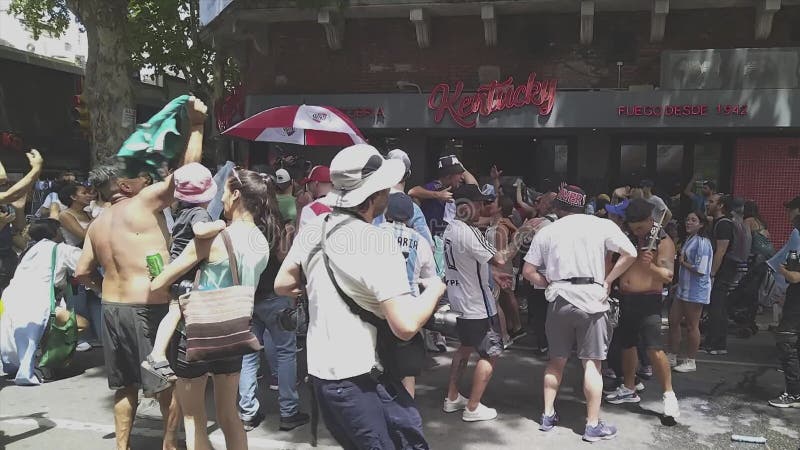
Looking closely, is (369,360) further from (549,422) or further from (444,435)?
(549,422)

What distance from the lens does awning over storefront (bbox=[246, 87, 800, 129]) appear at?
1012 centimetres

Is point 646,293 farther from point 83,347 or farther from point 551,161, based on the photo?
point 551,161

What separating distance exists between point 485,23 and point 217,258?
945 centimetres

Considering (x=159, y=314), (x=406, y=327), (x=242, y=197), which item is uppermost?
(x=242, y=197)

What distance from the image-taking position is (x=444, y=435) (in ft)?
15.0

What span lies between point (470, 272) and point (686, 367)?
3.00m

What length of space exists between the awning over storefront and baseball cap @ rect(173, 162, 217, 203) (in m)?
8.08

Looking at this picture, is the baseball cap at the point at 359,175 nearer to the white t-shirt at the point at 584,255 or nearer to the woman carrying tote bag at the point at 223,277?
the woman carrying tote bag at the point at 223,277

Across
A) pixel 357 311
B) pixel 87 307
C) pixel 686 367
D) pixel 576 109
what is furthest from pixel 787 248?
pixel 87 307

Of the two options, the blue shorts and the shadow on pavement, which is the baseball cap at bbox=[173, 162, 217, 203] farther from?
the shadow on pavement

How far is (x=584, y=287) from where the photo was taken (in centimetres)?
445

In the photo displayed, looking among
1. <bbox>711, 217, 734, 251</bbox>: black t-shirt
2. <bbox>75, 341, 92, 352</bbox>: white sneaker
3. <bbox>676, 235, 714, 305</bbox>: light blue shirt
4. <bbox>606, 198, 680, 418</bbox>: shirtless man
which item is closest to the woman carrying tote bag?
<bbox>606, 198, 680, 418</bbox>: shirtless man

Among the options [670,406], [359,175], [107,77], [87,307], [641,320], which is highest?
[107,77]

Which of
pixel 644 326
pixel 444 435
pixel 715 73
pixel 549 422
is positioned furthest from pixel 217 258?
pixel 715 73
